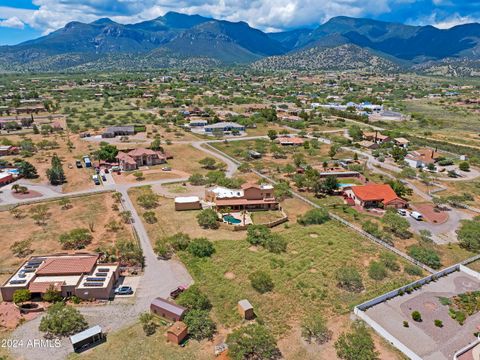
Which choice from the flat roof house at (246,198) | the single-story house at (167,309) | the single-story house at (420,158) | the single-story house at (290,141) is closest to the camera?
the single-story house at (167,309)

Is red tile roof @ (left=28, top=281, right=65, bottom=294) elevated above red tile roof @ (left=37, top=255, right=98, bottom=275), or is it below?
below

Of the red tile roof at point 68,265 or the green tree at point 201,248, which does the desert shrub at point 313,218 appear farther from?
the red tile roof at point 68,265

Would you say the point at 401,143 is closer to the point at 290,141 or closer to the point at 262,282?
the point at 290,141

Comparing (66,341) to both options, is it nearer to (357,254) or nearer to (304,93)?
(357,254)

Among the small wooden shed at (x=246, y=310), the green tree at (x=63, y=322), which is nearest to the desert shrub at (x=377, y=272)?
the small wooden shed at (x=246, y=310)

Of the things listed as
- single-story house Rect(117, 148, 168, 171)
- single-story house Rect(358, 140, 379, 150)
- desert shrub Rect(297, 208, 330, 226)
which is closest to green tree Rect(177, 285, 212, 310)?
desert shrub Rect(297, 208, 330, 226)

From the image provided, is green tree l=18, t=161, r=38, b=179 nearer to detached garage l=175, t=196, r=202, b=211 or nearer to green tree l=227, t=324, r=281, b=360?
detached garage l=175, t=196, r=202, b=211
